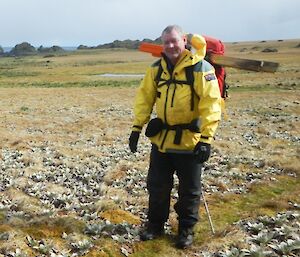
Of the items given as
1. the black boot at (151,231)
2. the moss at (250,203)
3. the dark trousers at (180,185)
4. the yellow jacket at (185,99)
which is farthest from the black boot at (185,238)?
the yellow jacket at (185,99)

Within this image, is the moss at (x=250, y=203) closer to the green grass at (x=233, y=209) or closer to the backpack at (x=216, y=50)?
the green grass at (x=233, y=209)

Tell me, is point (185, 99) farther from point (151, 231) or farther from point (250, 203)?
point (250, 203)

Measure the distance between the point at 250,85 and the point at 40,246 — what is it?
45.1 metres

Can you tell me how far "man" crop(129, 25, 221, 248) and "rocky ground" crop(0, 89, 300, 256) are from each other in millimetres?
849

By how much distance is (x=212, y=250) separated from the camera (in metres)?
8.62

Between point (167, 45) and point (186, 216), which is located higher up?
point (167, 45)

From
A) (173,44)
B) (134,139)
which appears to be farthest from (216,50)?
(134,139)

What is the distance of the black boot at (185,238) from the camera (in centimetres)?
885

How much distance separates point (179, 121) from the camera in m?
8.41

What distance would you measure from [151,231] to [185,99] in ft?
10.0

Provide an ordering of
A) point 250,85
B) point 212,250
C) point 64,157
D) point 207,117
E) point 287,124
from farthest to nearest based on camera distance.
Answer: point 250,85, point 287,124, point 64,157, point 212,250, point 207,117

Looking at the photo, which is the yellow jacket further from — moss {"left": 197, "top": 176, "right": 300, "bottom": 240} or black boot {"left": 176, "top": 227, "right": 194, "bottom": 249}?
moss {"left": 197, "top": 176, "right": 300, "bottom": 240}

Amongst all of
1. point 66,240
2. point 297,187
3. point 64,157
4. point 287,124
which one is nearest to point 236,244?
point 66,240

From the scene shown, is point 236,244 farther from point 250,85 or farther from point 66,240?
point 250,85
